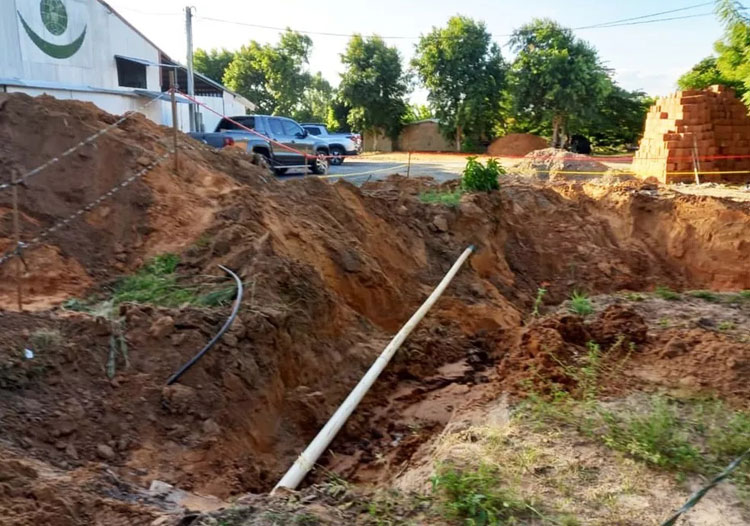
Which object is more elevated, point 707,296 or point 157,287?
point 157,287

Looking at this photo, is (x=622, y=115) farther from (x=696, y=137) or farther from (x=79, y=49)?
(x=79, y=49)

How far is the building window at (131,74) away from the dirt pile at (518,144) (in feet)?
57.4

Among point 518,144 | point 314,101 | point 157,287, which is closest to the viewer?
point 157,287

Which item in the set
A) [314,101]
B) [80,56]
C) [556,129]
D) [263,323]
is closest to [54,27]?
[80,56]

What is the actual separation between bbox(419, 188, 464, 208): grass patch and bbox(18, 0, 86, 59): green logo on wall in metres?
15.8

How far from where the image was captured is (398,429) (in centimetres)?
581

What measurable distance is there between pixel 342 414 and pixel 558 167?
48.3ft

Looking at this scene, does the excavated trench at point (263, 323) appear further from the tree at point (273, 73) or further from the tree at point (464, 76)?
the tree at point (273, 73)

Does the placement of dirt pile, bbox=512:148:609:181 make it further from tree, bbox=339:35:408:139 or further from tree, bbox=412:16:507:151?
tree, bbox=339:35:408:139

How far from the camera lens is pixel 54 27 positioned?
21.4 m

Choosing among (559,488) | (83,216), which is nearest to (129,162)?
(83,216)

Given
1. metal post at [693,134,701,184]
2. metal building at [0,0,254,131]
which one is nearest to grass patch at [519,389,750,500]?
metal post at [693,134,701,184]

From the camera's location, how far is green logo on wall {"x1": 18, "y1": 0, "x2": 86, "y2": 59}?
67.6ft

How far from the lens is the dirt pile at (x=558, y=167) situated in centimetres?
1759
